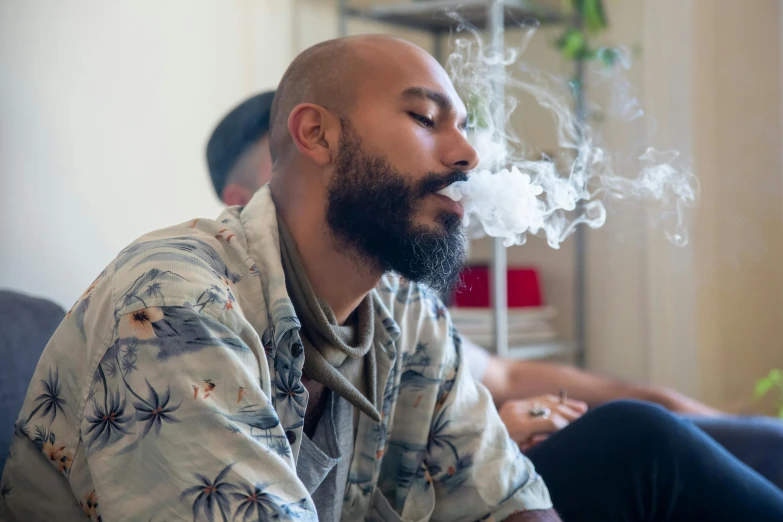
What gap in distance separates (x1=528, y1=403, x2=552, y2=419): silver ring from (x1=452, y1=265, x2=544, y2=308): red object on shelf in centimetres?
93

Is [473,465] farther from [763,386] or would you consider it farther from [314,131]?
[763,386]

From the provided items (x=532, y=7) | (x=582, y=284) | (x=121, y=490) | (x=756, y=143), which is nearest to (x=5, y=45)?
(x=121, y=490)

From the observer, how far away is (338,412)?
1.08 m

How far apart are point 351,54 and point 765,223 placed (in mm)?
1653

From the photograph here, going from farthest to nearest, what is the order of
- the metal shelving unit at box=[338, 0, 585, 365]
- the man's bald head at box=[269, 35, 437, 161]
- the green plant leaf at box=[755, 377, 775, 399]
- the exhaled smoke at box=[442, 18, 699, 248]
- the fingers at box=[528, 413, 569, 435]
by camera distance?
the metal shelving unit at box=[338, 0, 585, 365] < the green plant leaf at box=[755, 377, 775, 399] < the fingers at box=[528, 413, 569, 435] < the exhaled smoke at box=[442, 18, 699, 248] < the man's bald head at box=[269, 35, 437, 161]

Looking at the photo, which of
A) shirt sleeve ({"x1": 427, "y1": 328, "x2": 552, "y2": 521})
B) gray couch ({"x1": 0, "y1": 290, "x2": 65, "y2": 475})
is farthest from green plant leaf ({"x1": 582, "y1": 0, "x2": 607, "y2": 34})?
gray couch ({"x1": 0, "y1": 290, "x2": 65, "y2": 475})

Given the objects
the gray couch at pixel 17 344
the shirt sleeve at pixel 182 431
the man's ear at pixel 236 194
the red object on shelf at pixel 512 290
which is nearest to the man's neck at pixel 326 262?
the shirt sleeve at pixel 182 431

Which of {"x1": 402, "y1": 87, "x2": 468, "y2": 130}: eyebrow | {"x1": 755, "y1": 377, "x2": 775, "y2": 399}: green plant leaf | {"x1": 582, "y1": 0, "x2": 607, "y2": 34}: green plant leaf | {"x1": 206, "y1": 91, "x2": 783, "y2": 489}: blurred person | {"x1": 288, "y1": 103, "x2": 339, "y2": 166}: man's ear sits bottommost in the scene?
{"x1": 755, "y1": 377, "x2": 775, "y2": 399}: green plant leaf

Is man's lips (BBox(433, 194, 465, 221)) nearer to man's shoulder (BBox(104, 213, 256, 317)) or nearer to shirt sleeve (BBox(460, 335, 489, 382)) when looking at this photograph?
man's shoulder (BBox(104, 213, 256, 317))

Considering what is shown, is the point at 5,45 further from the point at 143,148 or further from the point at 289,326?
the point at 289,326

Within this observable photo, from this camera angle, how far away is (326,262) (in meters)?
1.10

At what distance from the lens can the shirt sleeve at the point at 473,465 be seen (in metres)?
1.18

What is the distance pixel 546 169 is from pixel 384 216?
1.76ft

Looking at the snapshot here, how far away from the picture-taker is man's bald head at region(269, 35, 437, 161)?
113cm
